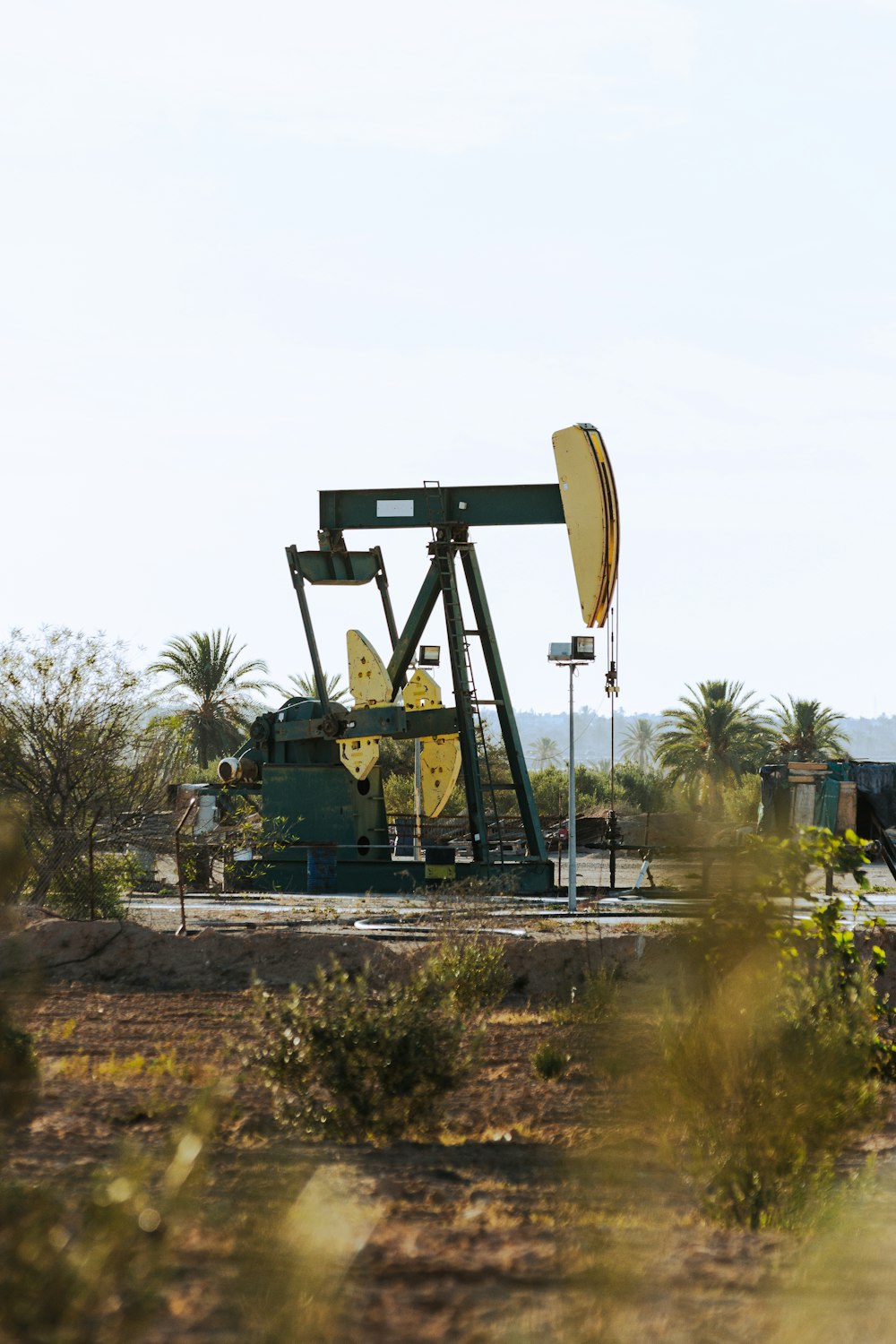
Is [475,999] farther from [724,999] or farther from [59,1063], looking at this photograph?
[724,999]

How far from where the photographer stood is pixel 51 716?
65.1ft

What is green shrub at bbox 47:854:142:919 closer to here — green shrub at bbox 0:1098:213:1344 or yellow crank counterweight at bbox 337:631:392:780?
yellow crank counterweight at bbox 337:631:392:780

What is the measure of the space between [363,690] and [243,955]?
33.0 ft

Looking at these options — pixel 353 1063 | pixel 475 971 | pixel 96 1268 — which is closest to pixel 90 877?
pixel 475 971

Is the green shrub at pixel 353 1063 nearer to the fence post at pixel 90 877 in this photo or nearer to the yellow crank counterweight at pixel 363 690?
the fence post at pixel 90 877

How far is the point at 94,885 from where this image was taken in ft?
66.4

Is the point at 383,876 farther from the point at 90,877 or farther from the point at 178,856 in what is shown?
the point at 178,856

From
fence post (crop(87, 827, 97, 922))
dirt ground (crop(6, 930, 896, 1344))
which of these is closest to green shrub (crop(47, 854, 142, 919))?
fence post (crop(87, 827, 97, 922))

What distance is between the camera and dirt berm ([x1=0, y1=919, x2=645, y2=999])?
1680 cm

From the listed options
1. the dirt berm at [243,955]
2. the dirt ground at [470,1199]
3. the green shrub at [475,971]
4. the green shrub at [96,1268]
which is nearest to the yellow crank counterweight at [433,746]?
the dirt berm at [243,955]

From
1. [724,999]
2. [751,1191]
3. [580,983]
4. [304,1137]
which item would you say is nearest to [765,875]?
[724,999]

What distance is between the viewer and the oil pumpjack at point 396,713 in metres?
25.2

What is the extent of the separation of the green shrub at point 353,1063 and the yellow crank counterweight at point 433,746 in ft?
60.9

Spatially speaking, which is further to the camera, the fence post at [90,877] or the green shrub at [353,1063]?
the fence post at [90,877]
